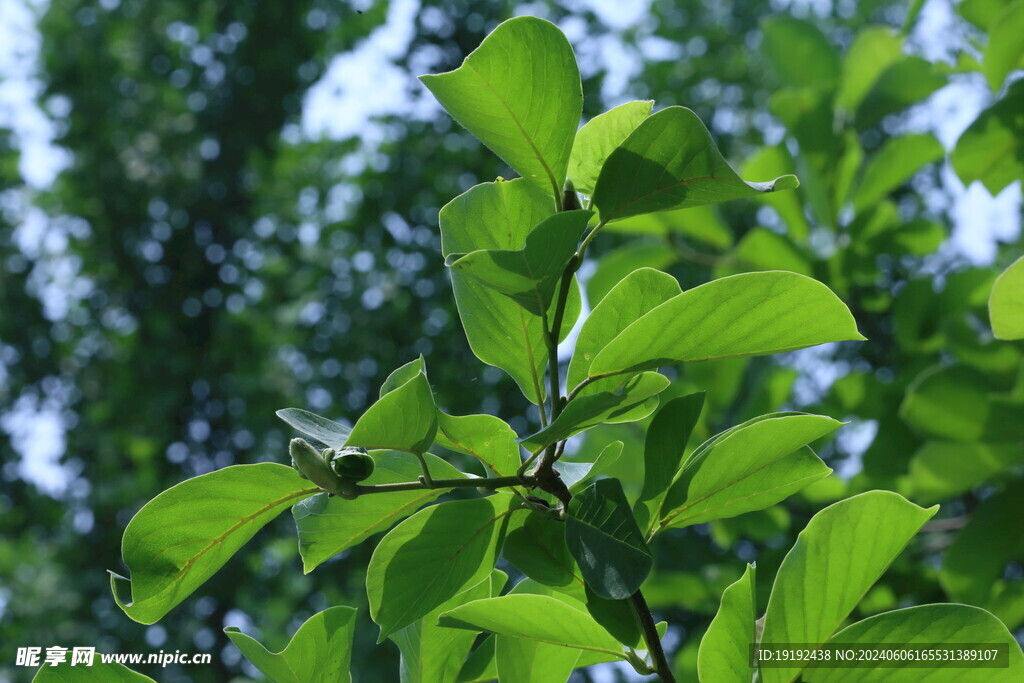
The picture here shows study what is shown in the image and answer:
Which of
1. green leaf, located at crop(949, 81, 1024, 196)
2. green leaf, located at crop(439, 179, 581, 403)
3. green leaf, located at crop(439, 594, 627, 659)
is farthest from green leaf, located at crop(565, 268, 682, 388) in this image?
green leaf, located at crop(949, 81, 1024, 196)

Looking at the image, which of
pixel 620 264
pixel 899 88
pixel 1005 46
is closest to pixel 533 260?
pixel 1005 46

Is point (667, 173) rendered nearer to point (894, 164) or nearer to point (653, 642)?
point (653, 642)

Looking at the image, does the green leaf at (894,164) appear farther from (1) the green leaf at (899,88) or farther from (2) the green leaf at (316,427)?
(2) the green leaf at (316,427)

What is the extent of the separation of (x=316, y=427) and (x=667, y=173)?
207 mm

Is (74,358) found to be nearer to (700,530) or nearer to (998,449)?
(700,530)

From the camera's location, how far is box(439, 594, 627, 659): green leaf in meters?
0.42

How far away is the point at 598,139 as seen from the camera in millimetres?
456

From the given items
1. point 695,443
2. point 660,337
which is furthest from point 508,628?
point 695,443

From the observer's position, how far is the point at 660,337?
0.41 meters

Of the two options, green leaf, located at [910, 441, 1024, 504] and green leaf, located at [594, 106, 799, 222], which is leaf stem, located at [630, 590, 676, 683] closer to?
green leaf, located at [594, 106, 799, 222]

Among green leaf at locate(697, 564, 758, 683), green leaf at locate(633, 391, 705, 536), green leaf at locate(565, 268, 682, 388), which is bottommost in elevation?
green leaf at locate(697, 564, 758, 683)

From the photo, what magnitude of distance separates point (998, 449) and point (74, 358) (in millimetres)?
4638

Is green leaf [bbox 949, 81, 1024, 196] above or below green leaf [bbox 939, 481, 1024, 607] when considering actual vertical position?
above

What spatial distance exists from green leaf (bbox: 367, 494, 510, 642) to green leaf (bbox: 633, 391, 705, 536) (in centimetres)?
9
